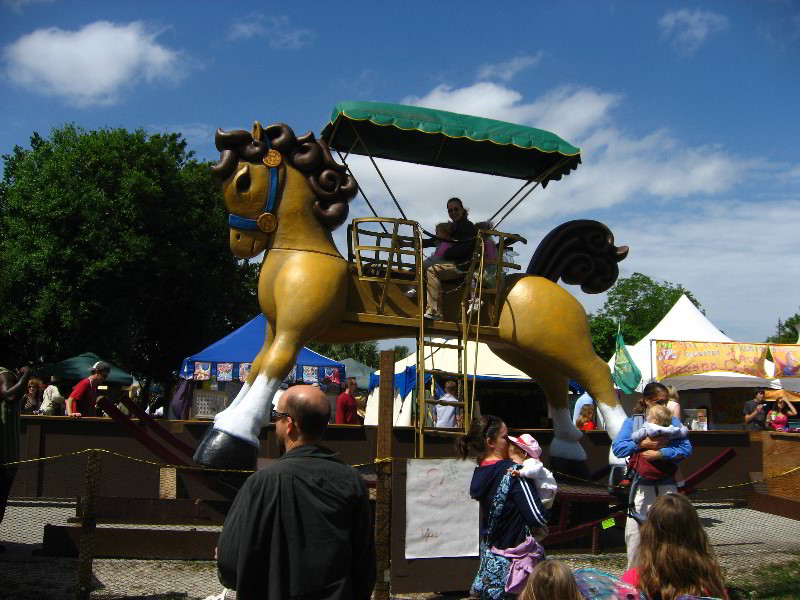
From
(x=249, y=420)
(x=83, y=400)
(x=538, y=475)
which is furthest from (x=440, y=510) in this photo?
(x=83, y=400)

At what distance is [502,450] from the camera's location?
4.34 metres

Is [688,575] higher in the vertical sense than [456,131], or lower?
lower

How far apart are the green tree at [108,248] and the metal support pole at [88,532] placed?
62.2 feet

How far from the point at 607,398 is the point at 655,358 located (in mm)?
9453

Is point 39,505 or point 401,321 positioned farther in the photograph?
point 39,505

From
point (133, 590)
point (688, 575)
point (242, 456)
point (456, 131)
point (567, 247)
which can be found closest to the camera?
point (688, 575)

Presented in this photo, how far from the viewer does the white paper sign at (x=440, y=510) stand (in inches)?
216

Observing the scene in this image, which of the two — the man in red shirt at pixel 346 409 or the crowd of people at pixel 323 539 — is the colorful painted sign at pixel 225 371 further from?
the crowd of people at pixel 323 539

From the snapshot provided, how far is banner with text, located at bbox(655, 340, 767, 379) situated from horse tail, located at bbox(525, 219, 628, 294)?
332 inches

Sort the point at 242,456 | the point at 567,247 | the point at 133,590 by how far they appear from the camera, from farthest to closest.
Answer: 1. the point at 567,247
2. the point at 242,456
3. the point at 133,590

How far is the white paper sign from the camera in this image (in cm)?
548

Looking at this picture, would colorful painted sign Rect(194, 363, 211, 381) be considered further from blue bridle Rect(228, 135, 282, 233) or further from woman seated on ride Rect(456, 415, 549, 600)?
woman seated on ride Rect(456, 415, 549, 600)

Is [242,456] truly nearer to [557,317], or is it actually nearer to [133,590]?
[133,590]

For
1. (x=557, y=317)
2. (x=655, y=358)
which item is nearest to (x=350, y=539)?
(x=557, y=317)
